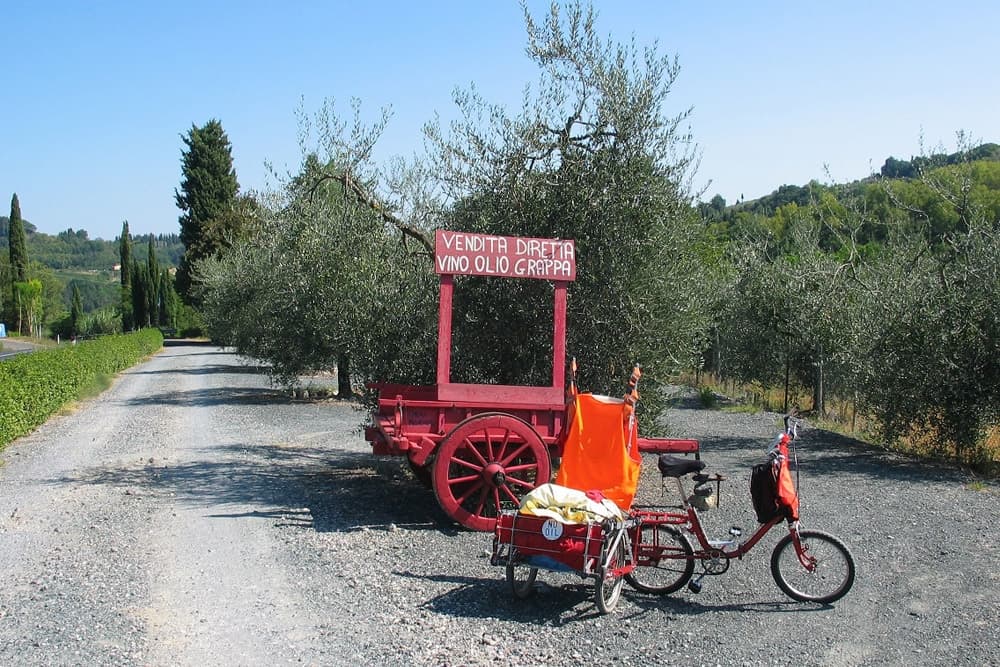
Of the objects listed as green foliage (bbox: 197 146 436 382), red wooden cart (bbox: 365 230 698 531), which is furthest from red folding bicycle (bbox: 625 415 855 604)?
green foliage (bbox: 197 146 436 382)

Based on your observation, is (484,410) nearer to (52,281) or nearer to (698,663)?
(698,663)

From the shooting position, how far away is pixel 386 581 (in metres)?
6.80

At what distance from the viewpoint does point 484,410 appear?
8195mm

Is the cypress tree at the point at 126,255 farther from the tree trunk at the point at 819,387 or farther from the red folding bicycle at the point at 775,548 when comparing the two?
the red folding bicycle at the point at 775,548

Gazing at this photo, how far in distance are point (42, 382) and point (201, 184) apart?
53090 millimetres

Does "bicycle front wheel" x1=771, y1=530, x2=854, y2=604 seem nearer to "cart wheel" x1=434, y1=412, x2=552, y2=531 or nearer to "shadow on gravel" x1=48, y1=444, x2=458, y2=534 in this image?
"cart wheel" x1=434, y1=412, x2=552, y2=531

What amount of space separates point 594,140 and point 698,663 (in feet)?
20.0

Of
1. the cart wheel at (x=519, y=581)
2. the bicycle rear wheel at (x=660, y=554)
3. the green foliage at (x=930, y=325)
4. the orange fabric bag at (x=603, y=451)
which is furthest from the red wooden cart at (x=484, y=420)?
the green foliage at (x=930, y=325)

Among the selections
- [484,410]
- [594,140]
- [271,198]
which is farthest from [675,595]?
[271,198]

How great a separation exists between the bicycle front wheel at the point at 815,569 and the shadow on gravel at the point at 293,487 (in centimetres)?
329

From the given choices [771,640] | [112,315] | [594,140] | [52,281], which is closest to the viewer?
[771,640]

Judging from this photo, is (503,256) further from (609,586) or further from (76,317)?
(76,317)

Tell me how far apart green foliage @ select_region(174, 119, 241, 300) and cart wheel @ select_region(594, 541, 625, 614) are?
63.9 m

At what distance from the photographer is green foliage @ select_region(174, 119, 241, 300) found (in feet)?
220
